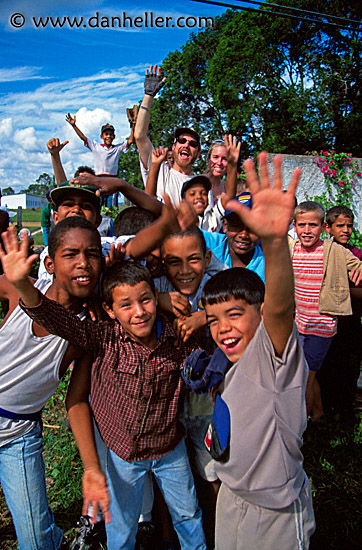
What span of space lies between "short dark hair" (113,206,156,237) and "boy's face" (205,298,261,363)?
39.1 inches

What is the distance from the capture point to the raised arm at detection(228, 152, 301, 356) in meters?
1.28

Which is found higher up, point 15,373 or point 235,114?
point 235,114

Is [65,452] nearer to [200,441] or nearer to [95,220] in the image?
[200,441]

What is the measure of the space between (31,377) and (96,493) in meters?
0.61

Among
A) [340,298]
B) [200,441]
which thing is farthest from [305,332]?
[200,441]

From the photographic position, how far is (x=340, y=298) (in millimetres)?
3379

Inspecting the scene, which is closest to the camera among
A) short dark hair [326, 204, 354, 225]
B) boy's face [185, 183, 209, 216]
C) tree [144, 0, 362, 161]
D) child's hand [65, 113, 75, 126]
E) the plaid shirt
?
the plaid shirt

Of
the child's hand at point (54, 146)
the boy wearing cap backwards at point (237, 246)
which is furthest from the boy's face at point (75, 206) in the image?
the child's hand at point (54, 146)

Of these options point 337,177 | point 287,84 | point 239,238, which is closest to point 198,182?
point 239,238

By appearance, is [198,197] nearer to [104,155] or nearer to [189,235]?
[189,235]

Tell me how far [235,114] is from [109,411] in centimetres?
2142

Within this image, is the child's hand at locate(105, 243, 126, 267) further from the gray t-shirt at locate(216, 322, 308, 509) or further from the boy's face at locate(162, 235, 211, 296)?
the gray t-shirt at locate(216, 322, 308, 509)

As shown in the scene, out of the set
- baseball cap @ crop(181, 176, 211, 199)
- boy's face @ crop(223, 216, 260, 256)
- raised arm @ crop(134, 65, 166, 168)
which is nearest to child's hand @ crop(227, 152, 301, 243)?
boy's face @ crop(223, 216, 260, 256)

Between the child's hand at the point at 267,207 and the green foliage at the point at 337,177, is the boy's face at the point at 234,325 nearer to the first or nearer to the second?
the child's hand at the point at 267,207
